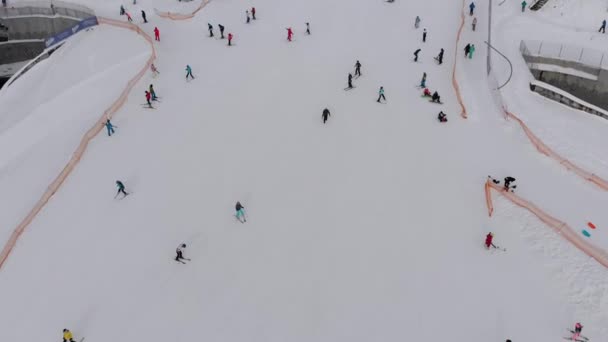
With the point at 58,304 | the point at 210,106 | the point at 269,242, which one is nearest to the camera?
the point at 58,304

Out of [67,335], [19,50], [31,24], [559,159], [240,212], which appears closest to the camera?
[67,335]

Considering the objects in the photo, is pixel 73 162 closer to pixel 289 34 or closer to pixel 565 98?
pixel 289 34

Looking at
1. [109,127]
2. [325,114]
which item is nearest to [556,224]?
[325,114]

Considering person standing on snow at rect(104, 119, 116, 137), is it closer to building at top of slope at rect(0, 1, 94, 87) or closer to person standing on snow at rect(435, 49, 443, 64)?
building at top of slope at rect(0, 1, 94, 87)

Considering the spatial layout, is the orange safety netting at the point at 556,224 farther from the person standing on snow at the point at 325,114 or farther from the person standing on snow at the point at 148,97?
the person standing on snow at the point at 148,97

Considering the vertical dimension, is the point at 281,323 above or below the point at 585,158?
below

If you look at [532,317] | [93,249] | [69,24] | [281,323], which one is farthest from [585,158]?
[69,24]

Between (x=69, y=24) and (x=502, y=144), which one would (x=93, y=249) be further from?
(x=69, y=24)
